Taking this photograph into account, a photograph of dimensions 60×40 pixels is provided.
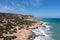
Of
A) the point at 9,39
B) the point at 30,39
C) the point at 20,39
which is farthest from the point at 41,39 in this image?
the point at 9,39

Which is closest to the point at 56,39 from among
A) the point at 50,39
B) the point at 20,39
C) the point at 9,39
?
the point at 50,39

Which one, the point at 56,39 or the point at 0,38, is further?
the point at 56,39

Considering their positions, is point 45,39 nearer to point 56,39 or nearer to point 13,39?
point 56,39

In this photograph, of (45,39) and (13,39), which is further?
(45,39)

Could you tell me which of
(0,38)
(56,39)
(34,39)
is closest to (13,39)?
(0,38)

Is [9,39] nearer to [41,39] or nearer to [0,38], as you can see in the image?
[0,38]

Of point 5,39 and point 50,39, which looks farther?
point 50,39

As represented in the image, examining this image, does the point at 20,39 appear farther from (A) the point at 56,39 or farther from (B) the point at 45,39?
(A) the point at 56,39
